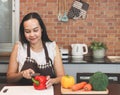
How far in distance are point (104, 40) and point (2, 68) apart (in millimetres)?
1465

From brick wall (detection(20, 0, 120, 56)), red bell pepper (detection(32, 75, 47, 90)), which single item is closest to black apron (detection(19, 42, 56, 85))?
red bell pepper (detection(32, 75, 47, 90))

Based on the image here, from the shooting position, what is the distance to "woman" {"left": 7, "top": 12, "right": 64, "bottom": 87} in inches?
86.0

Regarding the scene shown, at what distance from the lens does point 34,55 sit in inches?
91.4

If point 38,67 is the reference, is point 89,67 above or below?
below

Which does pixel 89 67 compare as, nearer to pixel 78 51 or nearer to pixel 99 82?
pixel 78 51

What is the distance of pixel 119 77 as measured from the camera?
297 centimetres

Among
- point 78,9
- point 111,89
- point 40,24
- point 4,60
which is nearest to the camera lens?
point 111,89

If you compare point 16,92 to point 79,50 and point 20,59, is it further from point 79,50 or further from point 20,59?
point 79,50

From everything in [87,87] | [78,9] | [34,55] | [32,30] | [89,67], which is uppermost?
[78,9]

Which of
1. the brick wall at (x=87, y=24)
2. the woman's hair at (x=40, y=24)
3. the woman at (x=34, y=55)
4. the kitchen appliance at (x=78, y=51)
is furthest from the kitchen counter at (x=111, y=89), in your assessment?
the brick wall at (x=87, y=24)

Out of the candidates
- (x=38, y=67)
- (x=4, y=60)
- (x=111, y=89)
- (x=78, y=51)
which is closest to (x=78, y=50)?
(x=78, y=51)

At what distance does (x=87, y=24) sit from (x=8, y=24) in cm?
113

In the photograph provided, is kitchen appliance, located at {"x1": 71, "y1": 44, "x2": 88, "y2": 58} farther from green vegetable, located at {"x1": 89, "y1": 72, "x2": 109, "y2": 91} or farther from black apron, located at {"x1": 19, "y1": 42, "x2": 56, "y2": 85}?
green vegetable, located at {"x1": 89, "y1": 72, "x2": 109, "y2": 91}

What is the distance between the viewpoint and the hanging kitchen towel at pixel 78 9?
3.54 metres
